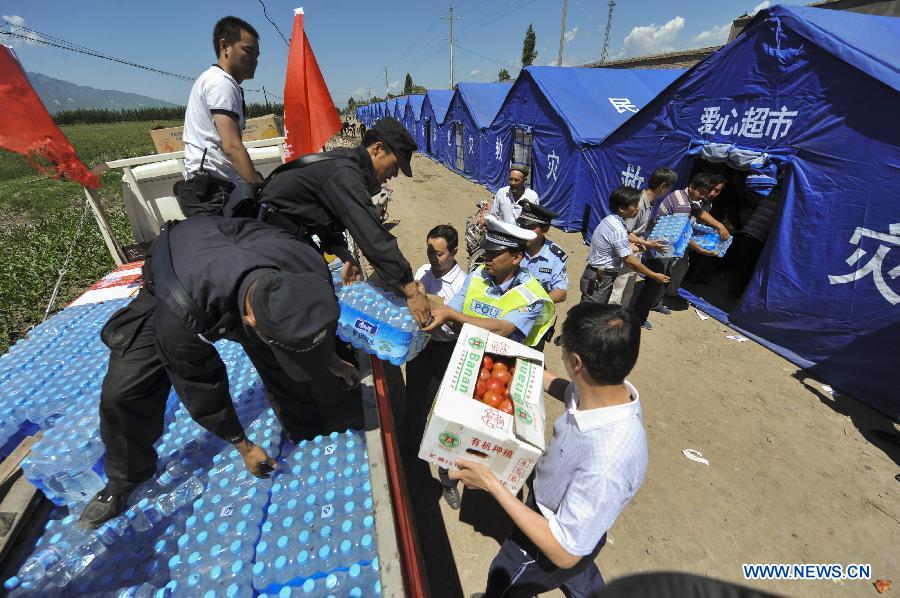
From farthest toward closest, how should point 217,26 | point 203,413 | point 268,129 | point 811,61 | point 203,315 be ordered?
1. point 268,129
2. point 811,61
3. point 217,26
4. point 203,413
5. point 203,315

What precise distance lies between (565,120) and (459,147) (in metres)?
9.05

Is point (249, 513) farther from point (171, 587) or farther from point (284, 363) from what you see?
point (284, 363)

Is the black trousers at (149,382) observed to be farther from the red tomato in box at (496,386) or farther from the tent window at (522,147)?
the tent window at (522,147)

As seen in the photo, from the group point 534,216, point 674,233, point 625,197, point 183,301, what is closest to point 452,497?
point 183,301

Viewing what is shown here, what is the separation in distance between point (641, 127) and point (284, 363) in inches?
342

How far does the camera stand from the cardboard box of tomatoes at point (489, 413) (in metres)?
1.73

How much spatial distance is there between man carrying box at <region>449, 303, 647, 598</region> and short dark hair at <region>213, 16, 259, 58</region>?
3646mm

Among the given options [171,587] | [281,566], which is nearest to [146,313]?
[171,587]

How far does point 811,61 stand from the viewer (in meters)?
4.78

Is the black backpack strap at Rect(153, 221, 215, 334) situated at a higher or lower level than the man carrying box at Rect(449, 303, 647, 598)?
higher

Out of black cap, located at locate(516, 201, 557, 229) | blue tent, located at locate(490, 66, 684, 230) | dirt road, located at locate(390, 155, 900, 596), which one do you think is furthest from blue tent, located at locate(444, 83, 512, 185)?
dirt road, located at locate(390, 155, 900, 596)

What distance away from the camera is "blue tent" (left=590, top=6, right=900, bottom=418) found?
4309 mm

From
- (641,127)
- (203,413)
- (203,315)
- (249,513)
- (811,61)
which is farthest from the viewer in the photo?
(641,127)

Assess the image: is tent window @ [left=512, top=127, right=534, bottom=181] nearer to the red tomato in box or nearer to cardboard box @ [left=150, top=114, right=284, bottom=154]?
cardboard box @ [left=150, top=114, right=284, bottom=154]
